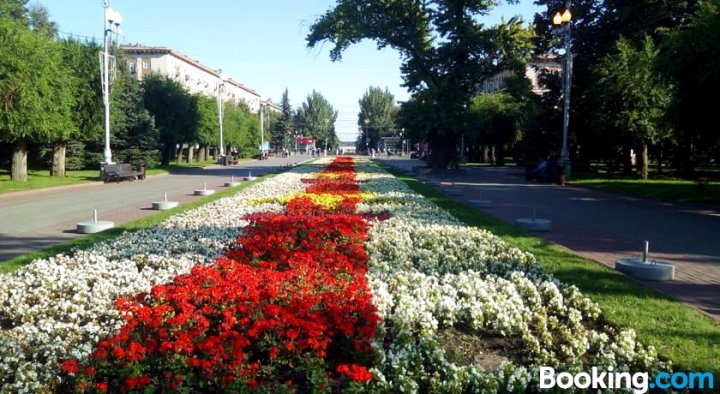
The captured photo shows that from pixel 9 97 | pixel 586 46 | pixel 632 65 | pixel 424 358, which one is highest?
pixel 586 46

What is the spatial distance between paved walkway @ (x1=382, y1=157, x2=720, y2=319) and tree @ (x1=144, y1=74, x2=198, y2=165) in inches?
1304

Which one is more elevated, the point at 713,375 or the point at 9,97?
the point at 9,97

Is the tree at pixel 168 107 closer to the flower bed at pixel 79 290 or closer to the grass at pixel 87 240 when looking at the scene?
the grass at pixel 87 240

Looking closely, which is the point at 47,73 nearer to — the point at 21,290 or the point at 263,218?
the point at 263,218

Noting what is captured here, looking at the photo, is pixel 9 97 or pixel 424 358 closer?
pixel 424 358

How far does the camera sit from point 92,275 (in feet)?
24.8

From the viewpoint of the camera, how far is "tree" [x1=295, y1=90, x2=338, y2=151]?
447ft

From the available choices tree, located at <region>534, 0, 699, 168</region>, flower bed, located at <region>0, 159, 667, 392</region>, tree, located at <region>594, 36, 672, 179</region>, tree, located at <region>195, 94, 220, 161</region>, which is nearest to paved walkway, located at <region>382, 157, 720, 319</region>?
flower bed, located at <region>0, 159, 667, 392</region>

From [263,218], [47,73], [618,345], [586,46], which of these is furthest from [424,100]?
[618,345]

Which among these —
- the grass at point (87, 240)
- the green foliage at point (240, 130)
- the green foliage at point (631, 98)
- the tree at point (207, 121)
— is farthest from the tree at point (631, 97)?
the green foliage at point (240, 130)

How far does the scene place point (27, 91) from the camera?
2436cm

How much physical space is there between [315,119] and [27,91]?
11341 centimetres

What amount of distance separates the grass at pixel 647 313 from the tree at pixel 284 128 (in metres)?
106

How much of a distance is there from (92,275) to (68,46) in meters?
31.9
